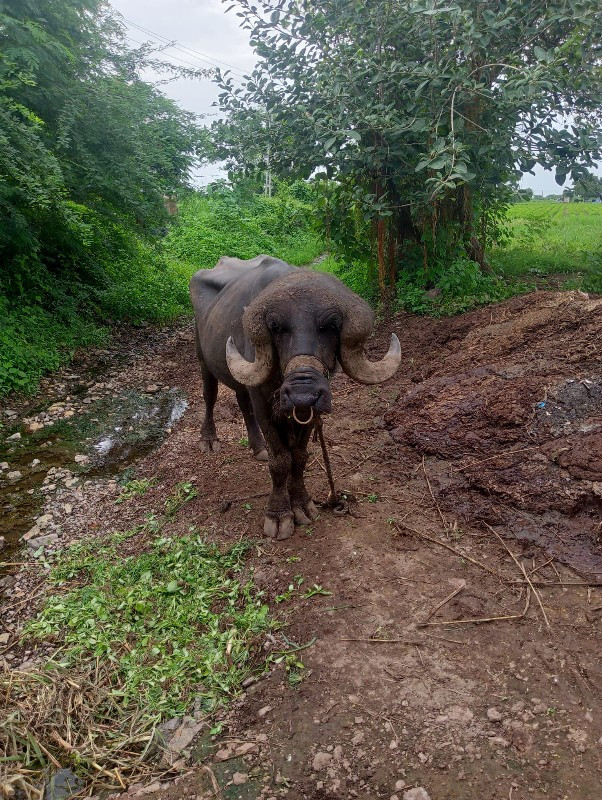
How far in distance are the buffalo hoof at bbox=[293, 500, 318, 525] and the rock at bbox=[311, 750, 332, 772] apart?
173cm

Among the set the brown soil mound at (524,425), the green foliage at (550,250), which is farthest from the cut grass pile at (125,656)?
the green foliage at (550,250)

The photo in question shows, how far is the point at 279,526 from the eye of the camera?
4027mm

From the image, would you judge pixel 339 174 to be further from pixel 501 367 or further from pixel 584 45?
pixel 501 367

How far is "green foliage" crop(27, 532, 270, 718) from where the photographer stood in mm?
3023

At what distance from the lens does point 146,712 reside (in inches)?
113

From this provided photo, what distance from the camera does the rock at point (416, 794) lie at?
7.50ft

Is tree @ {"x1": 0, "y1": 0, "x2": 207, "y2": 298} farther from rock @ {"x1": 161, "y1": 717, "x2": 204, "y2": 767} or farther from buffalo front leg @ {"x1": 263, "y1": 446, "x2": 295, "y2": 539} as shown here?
rock @ {"x1": 161, "y1": 717, "x2": 204, "y2": 767}

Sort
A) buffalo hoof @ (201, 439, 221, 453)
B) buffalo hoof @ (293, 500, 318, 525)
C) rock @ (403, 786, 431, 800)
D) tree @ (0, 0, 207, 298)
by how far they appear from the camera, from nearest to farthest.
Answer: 1. rock @ (403, 786, 431, 800)
2. buffalo hoof @ (293, 500, 318, 525)
3. buffalo hoof @ (201, 439, 221, 453)
4. tree @ (0, 0, 207, 298)

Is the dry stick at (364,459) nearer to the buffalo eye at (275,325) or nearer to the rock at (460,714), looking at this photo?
the buffalo eye at (275,325)

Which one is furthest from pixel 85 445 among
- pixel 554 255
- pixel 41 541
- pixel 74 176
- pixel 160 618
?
pixel 554 255

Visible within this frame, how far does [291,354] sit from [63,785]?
2291 millimetres

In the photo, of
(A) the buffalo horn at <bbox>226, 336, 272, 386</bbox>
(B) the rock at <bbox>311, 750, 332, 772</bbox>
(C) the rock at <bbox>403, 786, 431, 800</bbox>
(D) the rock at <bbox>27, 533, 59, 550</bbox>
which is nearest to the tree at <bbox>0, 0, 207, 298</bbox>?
(D) the rock at <bbox>27, 533, 59, 550</bbox>

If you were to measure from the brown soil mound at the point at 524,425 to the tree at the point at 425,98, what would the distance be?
1780 mm

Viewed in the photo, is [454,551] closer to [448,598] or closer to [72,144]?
[448,598]
